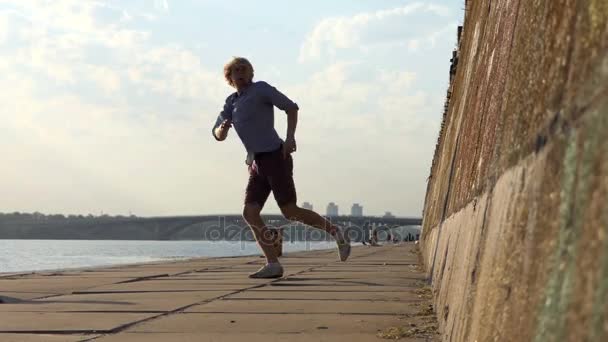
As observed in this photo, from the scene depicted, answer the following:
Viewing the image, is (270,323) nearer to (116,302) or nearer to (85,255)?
(116,302)

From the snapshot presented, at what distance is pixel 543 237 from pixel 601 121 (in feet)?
0.81

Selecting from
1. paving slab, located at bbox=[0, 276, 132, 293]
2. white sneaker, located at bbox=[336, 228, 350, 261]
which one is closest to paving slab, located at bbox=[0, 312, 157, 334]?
paving slab, located at bbox=[0, 276, 132, 293]

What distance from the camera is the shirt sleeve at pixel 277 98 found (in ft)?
21.2

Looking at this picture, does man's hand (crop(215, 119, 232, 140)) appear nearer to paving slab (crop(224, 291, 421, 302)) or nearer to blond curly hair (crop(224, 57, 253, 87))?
blond curly hair (crop(224, 57, 253, 87))

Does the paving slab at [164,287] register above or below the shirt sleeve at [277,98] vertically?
below

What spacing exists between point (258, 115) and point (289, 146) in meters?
0.33

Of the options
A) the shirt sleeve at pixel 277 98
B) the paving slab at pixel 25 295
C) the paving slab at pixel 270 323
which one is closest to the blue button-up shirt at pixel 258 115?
the shirt sleeve at pixel 277 98

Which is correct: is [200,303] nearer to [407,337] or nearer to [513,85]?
[407,337]

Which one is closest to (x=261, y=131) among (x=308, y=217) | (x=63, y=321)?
(x=308, y=217)

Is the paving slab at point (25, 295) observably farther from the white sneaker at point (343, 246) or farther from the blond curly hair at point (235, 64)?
the white sneaker at point (343, 246)

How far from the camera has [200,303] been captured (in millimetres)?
4734

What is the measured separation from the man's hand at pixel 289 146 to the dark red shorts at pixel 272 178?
0.05m

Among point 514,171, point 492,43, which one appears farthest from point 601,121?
point 492,43

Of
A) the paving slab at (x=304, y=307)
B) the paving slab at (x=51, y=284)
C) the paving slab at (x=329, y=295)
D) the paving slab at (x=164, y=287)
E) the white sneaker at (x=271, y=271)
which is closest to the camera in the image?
the paving slab at (x=304, y=307)
